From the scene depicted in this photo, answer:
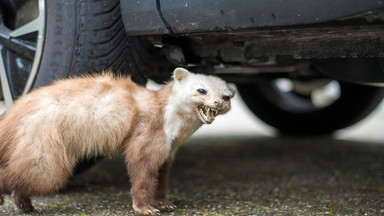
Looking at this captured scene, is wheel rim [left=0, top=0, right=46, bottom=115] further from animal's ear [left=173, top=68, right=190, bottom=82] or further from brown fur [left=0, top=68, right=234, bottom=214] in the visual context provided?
animal's ear [left=173, top=68, right=190, bottom=82]

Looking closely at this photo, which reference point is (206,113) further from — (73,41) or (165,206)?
(73,41)

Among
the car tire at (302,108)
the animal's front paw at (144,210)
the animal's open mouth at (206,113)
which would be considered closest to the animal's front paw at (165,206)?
the animal's front paw at (144,210)

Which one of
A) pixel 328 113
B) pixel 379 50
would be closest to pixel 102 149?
pixel 379 50

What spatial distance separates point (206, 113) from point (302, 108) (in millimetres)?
3057

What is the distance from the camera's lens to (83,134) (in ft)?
8.82

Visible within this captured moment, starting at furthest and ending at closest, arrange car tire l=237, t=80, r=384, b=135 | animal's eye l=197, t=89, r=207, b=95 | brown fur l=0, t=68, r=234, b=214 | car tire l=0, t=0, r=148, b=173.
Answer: car tire l=237, t=80, r=384, b=135 → car tire l=0, t=0, r=148, b=173 → animal's eye l=197, t=89, r=207, b=95 → brown fur l=0, t=68, r=234, b=214

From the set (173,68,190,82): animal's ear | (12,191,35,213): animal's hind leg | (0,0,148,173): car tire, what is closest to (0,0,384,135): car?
(0,0,148,173): car tire

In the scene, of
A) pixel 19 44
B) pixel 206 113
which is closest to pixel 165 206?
pixel 206 113

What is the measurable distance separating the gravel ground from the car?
2.30ft

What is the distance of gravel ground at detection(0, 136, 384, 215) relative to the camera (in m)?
2.95

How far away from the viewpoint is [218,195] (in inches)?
131

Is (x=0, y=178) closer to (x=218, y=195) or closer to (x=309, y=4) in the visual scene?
(x=218, y=195)

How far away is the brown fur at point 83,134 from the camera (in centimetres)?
260

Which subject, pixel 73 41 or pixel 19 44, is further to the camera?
pixel 19 44
